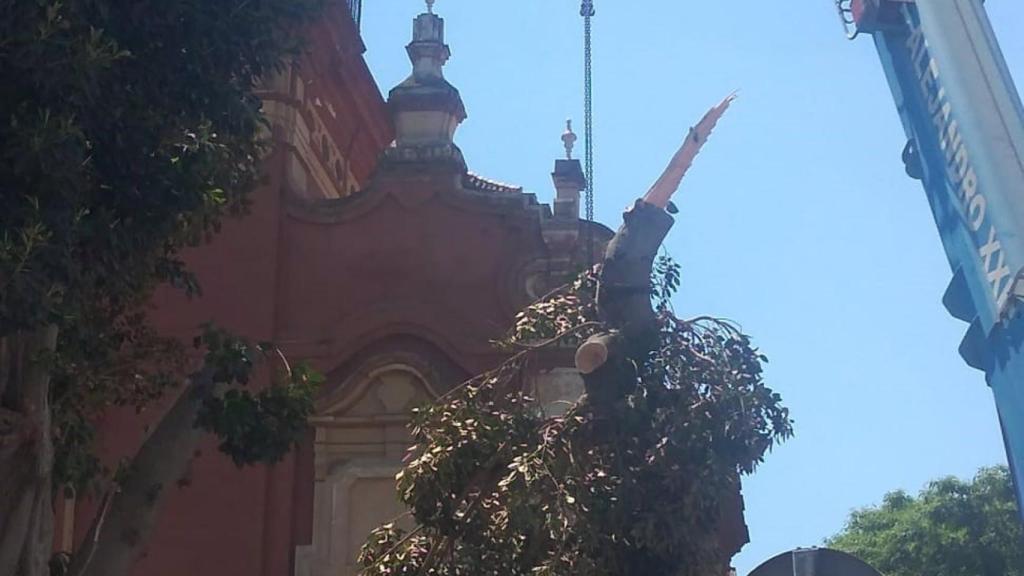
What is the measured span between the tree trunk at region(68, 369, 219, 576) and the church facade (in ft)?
16.2

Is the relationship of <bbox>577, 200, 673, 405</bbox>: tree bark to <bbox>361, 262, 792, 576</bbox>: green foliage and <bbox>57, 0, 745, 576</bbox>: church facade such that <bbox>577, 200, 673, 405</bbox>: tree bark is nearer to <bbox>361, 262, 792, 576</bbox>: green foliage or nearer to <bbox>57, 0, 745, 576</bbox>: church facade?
<bbox>361, 262, 792, 576</bbox>: green foliage

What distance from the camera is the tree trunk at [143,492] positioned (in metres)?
9.46

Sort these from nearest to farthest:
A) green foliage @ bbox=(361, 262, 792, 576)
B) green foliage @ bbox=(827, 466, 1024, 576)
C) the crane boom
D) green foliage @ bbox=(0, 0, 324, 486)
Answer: green foliage @ bbox=(0, 0, 324, 486)
green foliage @ bbox=(361, 262, 792, 576)
the crane boom
green foliage @ bbox=(827, 466, 1024, 576)

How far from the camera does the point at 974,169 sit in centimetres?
935

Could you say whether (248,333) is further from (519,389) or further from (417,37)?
(519,389)

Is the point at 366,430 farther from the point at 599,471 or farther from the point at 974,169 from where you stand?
the point at 974,169

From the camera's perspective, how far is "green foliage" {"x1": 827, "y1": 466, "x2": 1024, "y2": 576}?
108 feet

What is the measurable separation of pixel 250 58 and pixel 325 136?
8.62 m

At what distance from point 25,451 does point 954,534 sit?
2758cm

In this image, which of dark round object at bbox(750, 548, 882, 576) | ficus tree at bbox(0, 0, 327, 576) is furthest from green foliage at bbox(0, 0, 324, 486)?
dark round object at bbox(750, 548, 882, 576)

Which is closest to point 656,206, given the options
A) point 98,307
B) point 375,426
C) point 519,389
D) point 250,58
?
point 519,389

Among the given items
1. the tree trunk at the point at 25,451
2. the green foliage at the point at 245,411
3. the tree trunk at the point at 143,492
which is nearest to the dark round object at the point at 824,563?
the green foliage at the point at 245,411

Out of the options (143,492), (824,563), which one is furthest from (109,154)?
(824,563)

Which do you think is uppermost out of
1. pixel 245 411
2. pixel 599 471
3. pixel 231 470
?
pixel 231 470
